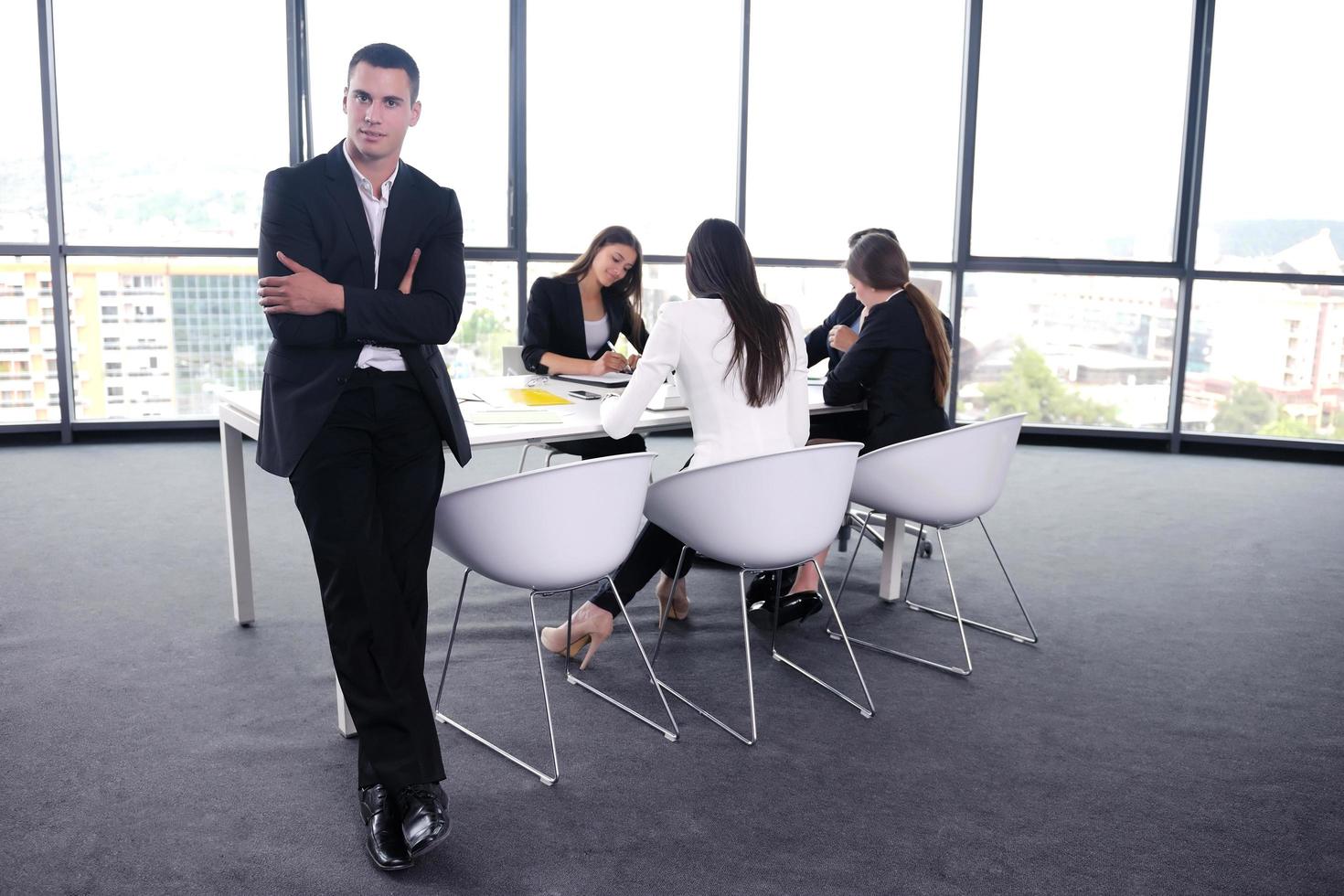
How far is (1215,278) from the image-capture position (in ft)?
21.3

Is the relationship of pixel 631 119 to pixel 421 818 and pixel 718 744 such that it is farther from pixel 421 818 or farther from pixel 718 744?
pixel 421 818

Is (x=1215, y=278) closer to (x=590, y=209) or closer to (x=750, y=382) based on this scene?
(x=590, y=209)

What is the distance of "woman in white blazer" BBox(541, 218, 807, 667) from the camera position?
2.86m

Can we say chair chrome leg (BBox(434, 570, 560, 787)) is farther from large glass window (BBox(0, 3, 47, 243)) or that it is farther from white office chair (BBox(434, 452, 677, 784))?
large glass window (BBox(0, 3, 47, 243))

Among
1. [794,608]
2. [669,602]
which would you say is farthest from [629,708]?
[794,608]

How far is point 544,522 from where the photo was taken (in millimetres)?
2357

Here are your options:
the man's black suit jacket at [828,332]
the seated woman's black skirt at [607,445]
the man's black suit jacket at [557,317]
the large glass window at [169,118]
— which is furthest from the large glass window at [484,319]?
the man's black suit jacket at [828,332]

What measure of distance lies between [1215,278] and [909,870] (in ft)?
18.0

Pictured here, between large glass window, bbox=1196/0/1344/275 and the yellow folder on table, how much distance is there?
15.6 feet

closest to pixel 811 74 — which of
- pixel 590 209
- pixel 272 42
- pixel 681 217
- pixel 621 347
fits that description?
pixel 681 217

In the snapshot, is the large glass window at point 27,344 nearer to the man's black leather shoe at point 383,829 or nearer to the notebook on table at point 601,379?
the notebook on table at point 601,379

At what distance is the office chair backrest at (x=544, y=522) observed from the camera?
233cm

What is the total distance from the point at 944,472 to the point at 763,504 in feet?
2.54

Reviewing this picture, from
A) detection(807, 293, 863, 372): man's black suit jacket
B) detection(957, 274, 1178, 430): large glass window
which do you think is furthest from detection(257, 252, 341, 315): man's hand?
detection(957, 274, 1178, 430): large glass window
